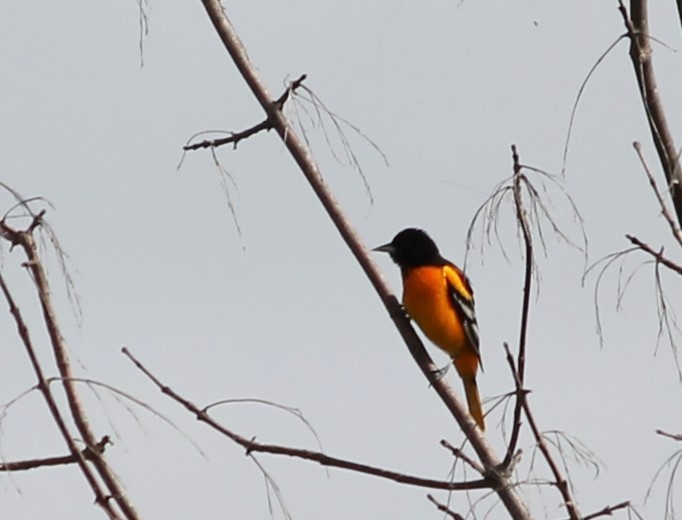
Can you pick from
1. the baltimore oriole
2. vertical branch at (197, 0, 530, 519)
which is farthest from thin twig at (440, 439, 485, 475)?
the baltimore oriole

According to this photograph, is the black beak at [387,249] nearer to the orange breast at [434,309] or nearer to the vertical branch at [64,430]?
the orange breast at [434,309]

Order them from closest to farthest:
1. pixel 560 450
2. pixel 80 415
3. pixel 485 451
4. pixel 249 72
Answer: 1. pixel 80 415
2. pixel 560 450
3. pixel 485 451
4. pixel 249 72

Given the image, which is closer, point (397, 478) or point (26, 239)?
point (26, 239)

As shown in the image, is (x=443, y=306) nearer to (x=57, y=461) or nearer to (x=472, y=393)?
(x=472, y=393)

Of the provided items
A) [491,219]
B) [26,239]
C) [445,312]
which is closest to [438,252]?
[445,312]

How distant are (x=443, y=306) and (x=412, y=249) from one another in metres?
0.52

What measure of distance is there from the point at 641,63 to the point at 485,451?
3.22 ft

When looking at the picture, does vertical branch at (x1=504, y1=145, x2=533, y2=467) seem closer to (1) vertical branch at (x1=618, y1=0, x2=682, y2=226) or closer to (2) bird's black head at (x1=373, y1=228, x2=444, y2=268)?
(1) vertical branch at (x1=618, y1=0, x2=682, y2=226)

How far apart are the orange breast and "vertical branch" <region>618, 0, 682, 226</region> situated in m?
3.91

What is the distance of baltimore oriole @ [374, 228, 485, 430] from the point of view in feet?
21.7

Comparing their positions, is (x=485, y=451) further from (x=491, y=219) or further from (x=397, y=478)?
(x=491, y=219)

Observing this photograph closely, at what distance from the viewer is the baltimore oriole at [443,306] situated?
6605 millimetres

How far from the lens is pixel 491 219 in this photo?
2857 mm

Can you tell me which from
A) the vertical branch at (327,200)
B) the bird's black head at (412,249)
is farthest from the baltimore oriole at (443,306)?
the vertical branch at (327,200)
